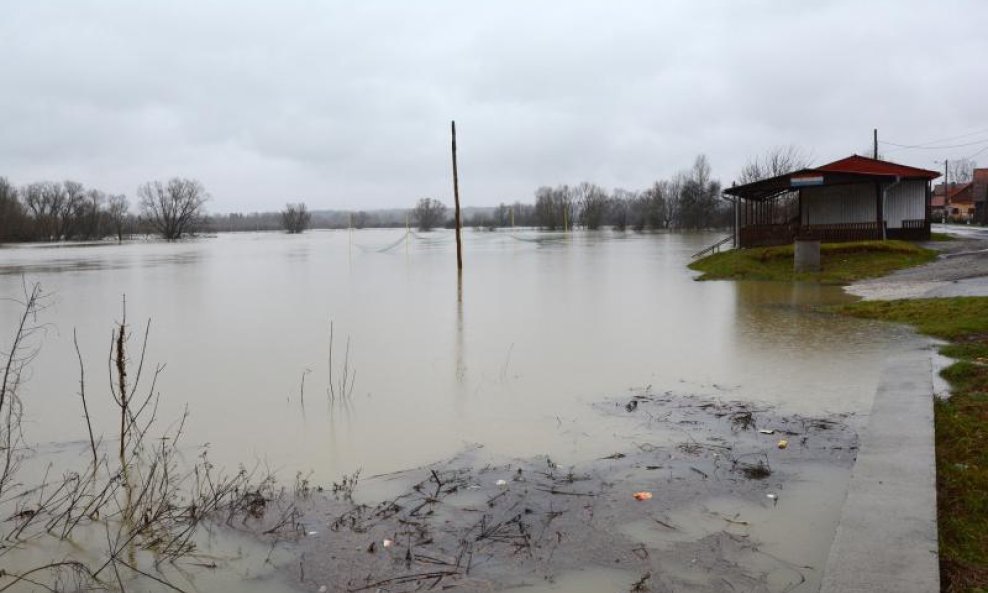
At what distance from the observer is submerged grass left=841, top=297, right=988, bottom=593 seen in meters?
3.43

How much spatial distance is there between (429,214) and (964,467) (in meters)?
143

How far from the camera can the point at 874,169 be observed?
94.7 feet

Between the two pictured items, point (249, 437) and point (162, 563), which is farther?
point (249, 437)

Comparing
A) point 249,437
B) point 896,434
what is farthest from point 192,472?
point 896,434

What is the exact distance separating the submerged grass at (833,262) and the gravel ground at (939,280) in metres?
0.72

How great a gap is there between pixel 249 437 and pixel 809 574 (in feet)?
16.3

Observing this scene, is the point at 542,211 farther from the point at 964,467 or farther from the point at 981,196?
the point at 964,467

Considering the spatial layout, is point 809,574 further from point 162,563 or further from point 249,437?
point 249,437

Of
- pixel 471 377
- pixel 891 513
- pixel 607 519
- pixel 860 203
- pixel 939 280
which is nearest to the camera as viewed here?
pixel 891 513

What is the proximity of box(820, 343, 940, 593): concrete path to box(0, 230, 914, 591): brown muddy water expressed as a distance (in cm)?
42

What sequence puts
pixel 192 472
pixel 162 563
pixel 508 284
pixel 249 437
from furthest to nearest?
pixel 508 284 < pixel 249 437 < pixel 192 472 < pixel 162 563

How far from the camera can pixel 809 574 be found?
157 inches

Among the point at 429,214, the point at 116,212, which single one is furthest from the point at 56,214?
the point at 429,214

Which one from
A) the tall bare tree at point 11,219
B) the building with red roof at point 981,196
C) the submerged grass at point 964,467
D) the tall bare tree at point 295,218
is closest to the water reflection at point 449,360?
the submerged grass at point 964,467
